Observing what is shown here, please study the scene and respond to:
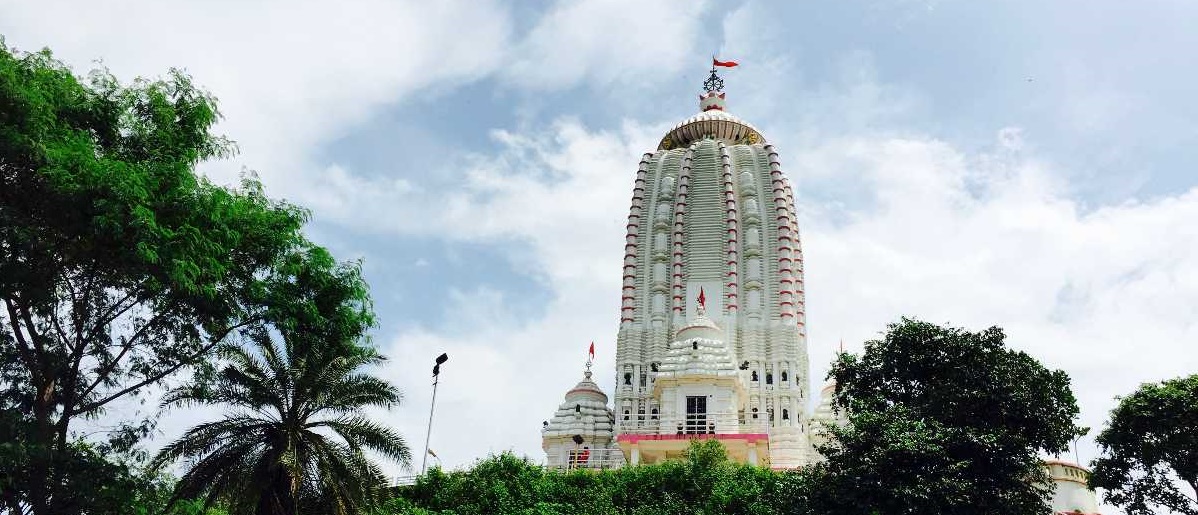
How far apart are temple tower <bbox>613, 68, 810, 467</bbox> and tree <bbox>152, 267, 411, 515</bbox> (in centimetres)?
2340

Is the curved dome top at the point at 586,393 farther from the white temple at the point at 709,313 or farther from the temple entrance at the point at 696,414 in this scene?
the temple entrance at the point at 696,414

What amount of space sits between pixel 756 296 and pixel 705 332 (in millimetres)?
7452

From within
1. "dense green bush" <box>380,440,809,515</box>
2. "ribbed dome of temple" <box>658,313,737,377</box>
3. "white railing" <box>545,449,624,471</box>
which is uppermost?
"ribbed dome of temple" <box>658,313,737,377</box>

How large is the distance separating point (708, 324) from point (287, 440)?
91.3 ft

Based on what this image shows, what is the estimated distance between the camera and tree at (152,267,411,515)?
22016mm

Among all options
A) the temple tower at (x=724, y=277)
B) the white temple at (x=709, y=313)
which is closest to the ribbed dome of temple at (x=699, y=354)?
the white temple at (x=709, y=313)

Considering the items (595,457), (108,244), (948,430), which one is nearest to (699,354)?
(595,457)

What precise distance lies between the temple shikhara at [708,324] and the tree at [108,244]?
21393 mm

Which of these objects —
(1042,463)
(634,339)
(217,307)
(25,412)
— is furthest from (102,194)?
(634,339)

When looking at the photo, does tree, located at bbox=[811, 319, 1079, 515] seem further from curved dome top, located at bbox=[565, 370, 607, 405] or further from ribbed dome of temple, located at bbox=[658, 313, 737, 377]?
curved dome top, located at bbox=[565, 370, 607, 405]

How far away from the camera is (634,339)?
2071 inches

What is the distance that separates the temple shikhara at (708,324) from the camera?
43.1 meters

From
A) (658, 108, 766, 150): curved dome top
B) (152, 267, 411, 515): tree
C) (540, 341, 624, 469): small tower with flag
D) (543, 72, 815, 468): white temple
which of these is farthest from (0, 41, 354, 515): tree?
(658, 108, 766, 150): curved dome top

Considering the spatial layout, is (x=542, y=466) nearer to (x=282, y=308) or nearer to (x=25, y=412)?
(x=282, y=308)
